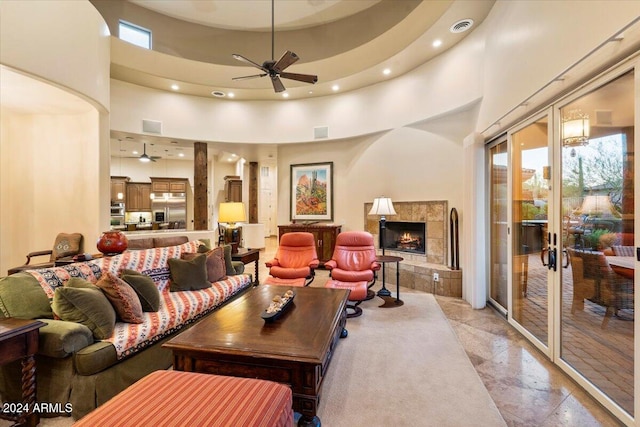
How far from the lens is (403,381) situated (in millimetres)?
2359

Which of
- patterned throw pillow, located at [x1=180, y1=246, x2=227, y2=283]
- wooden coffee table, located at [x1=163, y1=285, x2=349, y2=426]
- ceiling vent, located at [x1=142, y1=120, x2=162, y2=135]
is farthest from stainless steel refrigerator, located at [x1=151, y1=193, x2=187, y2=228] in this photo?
wooden coffee table, located at [x1=163, y1=285, x2=349, y2=426]

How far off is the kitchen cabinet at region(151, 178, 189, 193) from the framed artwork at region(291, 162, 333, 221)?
5.62 meters

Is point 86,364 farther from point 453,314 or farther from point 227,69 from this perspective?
point 227,69

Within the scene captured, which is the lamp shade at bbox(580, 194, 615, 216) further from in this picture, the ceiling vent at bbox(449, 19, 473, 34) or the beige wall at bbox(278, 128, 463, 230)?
the ceiling vent at bbox(449, 19, 473, 34)

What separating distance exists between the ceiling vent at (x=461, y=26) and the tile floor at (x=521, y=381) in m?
4.03

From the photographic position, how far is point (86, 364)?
1.90 metres

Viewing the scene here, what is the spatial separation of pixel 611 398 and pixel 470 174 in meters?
2.84

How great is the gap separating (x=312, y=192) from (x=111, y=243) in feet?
15.2

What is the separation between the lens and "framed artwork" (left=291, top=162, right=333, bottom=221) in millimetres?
6988

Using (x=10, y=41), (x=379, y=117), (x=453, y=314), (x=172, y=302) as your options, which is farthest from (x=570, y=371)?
(x=10, y=41)

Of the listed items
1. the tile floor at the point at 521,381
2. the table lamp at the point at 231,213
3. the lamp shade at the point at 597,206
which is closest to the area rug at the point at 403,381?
the tile floor at the point at 521,381

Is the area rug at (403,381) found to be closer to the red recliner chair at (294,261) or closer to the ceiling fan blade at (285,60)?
the red recliner chair at (294,261)

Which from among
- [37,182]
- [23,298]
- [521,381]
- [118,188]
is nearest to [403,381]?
[521,381]

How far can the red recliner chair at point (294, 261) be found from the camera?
435 cm
